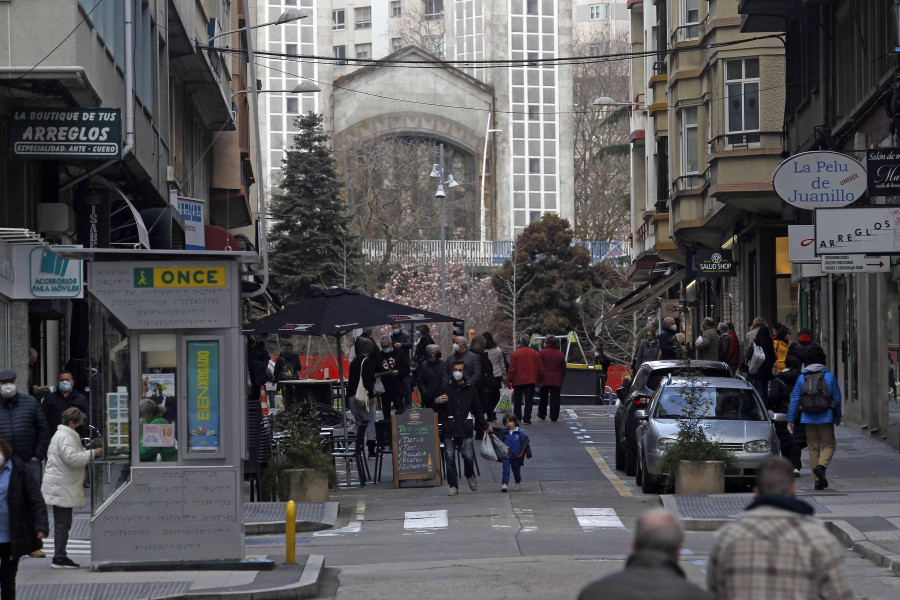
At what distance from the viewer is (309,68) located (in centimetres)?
9962

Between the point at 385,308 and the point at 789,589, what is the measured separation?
52.4 feet

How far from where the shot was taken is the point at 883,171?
18.9m

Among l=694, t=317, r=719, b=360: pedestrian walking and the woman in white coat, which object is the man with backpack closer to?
l=694, t=317, r=719, b=360: pedestrian walking

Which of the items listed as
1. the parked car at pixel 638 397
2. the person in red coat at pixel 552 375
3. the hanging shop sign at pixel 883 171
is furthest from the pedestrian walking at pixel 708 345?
the hanging shop sign at pixel 883 171

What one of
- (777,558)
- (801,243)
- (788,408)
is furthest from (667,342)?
(777,558)

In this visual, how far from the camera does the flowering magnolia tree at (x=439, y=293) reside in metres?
69.9

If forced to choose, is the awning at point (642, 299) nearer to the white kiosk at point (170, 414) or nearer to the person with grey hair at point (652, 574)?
the white kiosk at point (170, 414)

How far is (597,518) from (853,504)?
9.21ft

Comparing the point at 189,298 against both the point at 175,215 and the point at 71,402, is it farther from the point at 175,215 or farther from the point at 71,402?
the point at 175,215

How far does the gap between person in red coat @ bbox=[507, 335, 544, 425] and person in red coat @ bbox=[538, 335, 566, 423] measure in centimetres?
14

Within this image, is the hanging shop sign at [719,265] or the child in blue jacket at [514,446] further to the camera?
the hanging shop sign at [719,265]

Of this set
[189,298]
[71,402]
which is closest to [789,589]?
[189,298]

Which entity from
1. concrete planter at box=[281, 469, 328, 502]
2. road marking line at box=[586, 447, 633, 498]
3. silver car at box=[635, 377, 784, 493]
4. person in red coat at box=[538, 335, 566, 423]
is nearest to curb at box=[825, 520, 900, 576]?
silver car at box=[635, 377, 784, 493]

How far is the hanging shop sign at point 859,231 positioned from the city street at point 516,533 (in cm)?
288
